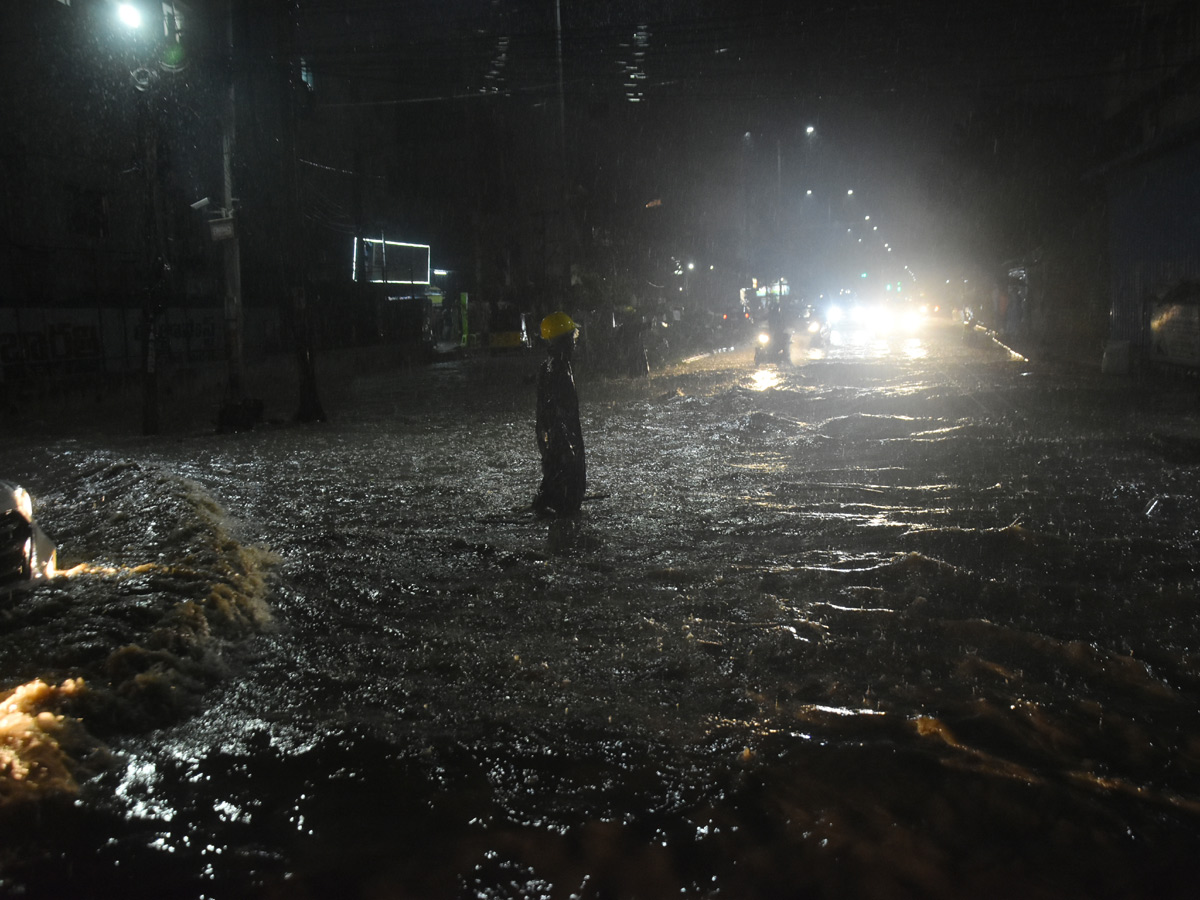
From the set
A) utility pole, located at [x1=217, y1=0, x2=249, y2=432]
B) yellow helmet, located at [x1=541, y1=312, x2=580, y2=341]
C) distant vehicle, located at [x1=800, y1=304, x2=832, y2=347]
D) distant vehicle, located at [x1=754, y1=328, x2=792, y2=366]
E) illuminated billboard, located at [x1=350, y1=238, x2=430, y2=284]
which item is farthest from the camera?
distant vehicle, located at [x1=800, y1=304, x2=832, y2=347]

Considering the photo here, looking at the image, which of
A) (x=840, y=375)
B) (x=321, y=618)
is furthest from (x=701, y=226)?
(x=321, y=618)

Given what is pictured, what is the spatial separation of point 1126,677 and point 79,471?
35.6ft

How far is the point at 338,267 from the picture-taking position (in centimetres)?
3850

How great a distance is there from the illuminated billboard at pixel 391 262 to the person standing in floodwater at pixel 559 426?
26846 mm

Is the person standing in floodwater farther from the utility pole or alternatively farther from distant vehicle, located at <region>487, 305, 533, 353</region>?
distant vehicle, located at <region>487, 305, 533, 353</region>

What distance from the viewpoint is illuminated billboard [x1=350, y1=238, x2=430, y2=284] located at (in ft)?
109

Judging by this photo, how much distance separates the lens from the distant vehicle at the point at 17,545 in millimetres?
5004

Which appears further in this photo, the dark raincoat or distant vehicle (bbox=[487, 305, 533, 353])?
distant vehicle (bbox=[487, 305, 533, 353])

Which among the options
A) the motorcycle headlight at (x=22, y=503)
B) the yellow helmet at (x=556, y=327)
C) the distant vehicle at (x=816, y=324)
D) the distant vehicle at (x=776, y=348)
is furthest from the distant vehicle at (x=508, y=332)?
the motorcycle headlight at (x=22, y=503)

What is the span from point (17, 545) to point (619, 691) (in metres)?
3.40

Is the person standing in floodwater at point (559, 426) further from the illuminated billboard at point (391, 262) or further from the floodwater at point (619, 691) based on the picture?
the illuminated billboard at point (391, 262)

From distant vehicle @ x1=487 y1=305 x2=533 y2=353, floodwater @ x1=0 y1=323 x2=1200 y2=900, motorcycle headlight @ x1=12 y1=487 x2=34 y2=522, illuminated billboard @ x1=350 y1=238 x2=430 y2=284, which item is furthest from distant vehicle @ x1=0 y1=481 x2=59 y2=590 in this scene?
Answer: distant vehicle @ x1=487 y1=305 x2=533 y2=353

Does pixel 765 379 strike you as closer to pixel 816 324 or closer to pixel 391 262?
pixel 816 324

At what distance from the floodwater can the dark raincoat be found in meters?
0.44
